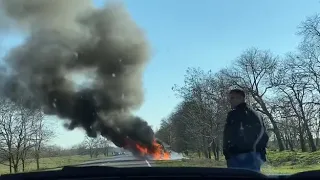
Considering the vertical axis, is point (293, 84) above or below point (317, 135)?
above

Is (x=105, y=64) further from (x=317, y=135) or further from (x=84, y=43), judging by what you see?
(x=317, y=135)

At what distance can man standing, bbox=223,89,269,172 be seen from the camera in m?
3.58

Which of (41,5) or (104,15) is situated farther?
(41,5)

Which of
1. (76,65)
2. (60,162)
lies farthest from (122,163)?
(76,65)

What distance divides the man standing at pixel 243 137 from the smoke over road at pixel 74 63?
29.6 ft

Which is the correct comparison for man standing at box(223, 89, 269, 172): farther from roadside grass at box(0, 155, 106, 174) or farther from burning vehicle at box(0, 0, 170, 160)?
burning vehicle at box(0, 0, 170, 160)

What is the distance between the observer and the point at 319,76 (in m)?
44.2

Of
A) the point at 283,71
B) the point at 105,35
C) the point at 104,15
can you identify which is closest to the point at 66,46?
the point at 105,35

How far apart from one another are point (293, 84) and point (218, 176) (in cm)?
4379

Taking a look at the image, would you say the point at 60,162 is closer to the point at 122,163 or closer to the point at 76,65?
the point at 122,163

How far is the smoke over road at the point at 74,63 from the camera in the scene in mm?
14016

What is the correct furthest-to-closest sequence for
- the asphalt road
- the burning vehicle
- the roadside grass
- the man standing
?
1. the burning vehicle
2. the man standing
3. the roadside grass
4. the asphalt road

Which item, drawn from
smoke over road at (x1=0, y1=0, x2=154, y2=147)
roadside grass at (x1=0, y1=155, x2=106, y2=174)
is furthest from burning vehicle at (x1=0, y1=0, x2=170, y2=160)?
roadside grass at (x1=0, y1=155, x2=106, y2=174)

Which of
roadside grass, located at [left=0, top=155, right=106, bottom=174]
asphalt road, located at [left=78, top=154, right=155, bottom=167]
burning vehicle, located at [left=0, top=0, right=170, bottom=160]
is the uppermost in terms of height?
burning vehicle, located at [left=0, top=0, right=170, bottom=160]
